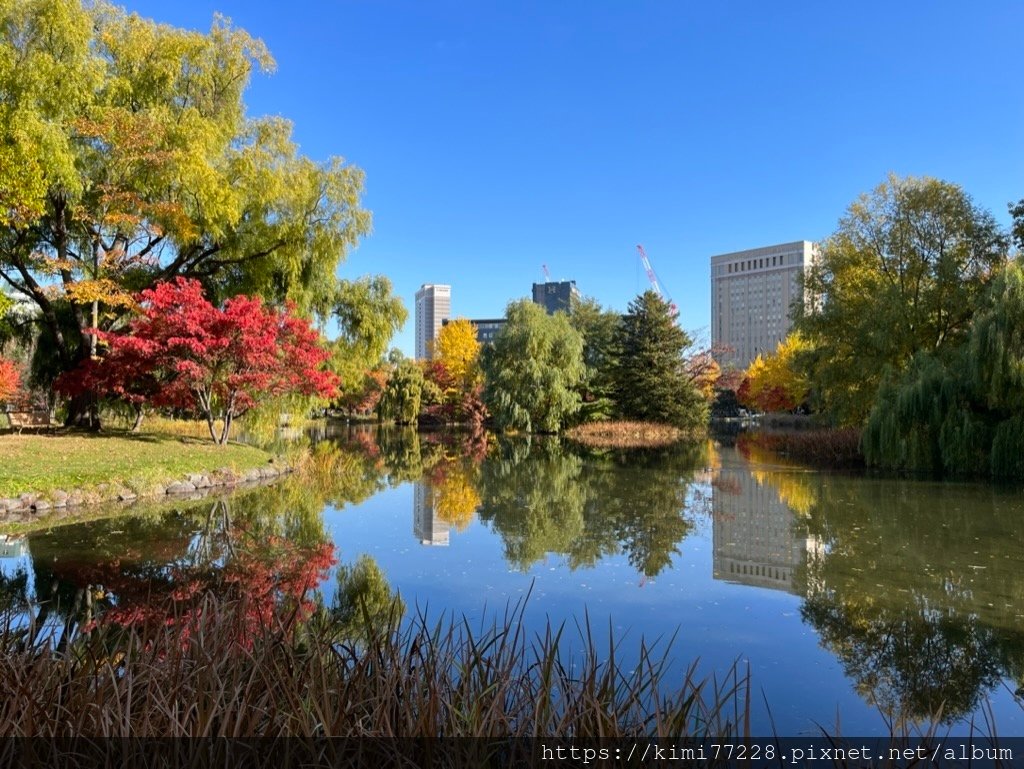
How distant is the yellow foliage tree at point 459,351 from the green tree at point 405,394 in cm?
171

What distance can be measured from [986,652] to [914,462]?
396 inches

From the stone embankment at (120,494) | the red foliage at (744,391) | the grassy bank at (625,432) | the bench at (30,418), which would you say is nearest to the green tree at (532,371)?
the grassy bank at (625,432)

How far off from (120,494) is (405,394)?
26.3 meters

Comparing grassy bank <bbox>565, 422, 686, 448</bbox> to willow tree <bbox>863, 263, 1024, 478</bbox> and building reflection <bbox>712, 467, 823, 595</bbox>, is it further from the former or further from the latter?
building reflection <bbox>712, 467, 823, 595</bbox>

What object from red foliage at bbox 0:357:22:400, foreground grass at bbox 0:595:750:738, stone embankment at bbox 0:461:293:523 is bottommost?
stone embankment at bbox 0:461:293:523

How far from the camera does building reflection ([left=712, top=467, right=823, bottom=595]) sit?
5770 mm

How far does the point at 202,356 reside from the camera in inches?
489

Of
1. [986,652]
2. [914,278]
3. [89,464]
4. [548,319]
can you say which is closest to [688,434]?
[548,319]

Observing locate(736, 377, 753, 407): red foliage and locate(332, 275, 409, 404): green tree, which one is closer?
locate(332, 275, 409, 404): green tree

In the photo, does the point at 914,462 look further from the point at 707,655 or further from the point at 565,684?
the point at 565,684

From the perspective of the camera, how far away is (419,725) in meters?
1.96

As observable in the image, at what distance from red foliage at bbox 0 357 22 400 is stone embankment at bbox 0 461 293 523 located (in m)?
15.4

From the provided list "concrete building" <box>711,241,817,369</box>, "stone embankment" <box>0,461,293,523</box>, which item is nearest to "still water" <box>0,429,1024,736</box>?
"stone embankment" <box>0,461,293,523</box>

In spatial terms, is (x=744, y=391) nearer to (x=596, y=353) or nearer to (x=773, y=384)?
(x=773, y=384)
